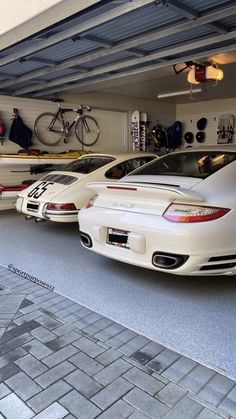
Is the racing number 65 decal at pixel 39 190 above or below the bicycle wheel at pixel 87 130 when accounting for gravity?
below

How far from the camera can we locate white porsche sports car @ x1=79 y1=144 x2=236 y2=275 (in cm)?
295

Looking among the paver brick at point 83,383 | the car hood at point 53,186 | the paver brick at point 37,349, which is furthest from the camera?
the car hood at point 53,186

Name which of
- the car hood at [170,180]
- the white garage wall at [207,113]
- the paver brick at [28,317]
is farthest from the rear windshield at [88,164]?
the white garage wall at [207,113]

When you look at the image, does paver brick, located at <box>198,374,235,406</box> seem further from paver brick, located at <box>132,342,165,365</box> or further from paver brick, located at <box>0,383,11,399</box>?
paver brick, located at <box>0,383,11,399</box>

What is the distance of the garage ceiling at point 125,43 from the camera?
3.20 m

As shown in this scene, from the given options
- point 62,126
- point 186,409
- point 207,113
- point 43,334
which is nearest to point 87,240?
point 43,334

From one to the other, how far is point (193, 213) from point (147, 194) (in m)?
0.48

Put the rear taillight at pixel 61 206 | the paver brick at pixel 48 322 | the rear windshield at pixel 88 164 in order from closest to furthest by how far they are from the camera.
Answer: the paver brick at pixel 48 322
the rear taillight at pixel 61 206
the rear windshield at pixel 88 164

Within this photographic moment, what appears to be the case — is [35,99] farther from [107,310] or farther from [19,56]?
[107,310]

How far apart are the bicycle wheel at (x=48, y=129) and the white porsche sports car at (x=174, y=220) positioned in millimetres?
5001

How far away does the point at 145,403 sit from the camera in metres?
1.87

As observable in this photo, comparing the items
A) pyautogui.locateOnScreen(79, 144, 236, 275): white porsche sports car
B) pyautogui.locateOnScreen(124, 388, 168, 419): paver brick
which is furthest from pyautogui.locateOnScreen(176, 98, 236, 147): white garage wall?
pyautogui.locateOnScreen(124, 388, 168, 419): paver brick

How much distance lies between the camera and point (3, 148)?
7.69 metres

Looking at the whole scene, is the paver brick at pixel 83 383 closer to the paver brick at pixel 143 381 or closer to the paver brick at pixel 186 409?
the paver brick at pixel 143 381
